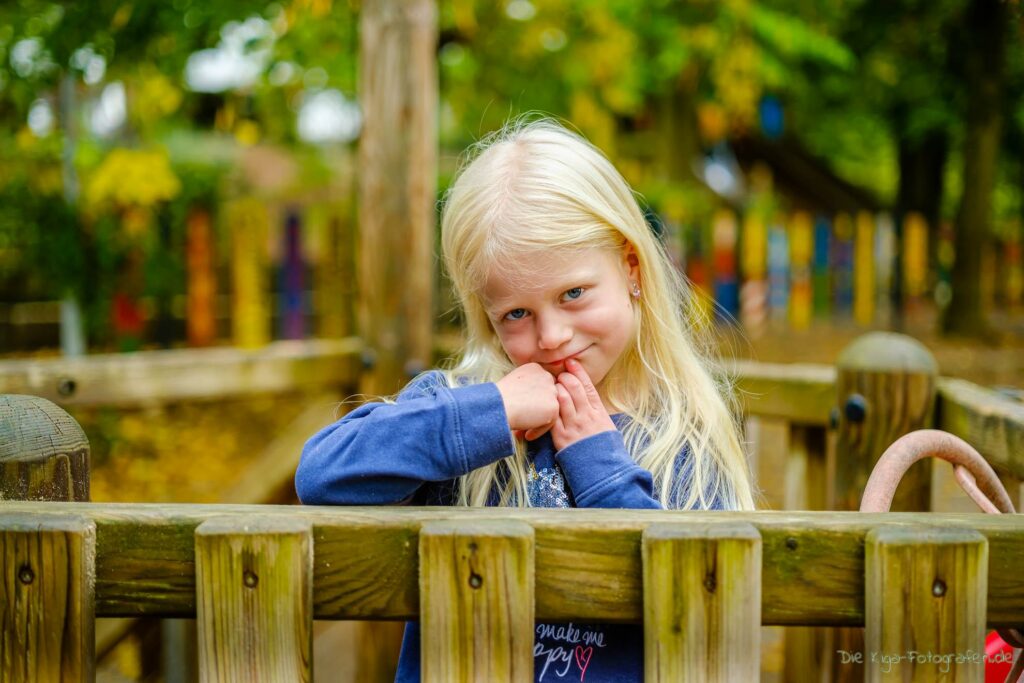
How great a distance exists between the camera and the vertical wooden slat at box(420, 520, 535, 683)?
1.14 meters

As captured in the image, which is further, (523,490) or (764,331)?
(764,331)

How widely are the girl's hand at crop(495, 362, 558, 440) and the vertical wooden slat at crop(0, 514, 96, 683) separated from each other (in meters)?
0.60

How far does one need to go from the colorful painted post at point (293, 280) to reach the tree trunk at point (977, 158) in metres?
6.43

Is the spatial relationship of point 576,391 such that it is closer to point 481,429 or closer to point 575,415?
point 575,415

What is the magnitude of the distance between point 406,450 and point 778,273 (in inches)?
410

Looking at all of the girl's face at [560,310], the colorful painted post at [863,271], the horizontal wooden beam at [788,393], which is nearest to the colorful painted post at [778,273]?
the colorful painted post at [863,271]

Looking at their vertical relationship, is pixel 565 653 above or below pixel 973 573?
below

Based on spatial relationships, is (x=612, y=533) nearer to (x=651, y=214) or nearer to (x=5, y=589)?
(x=5, y=589)

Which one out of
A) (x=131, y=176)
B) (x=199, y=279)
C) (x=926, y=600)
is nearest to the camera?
(x=926, y=600)

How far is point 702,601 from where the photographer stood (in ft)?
3.71

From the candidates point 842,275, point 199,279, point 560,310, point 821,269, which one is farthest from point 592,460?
point 842,275

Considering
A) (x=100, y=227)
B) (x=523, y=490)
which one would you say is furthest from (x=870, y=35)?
(x=523, y=490)

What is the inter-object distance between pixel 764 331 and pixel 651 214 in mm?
9063

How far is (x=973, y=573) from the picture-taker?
1.12m
